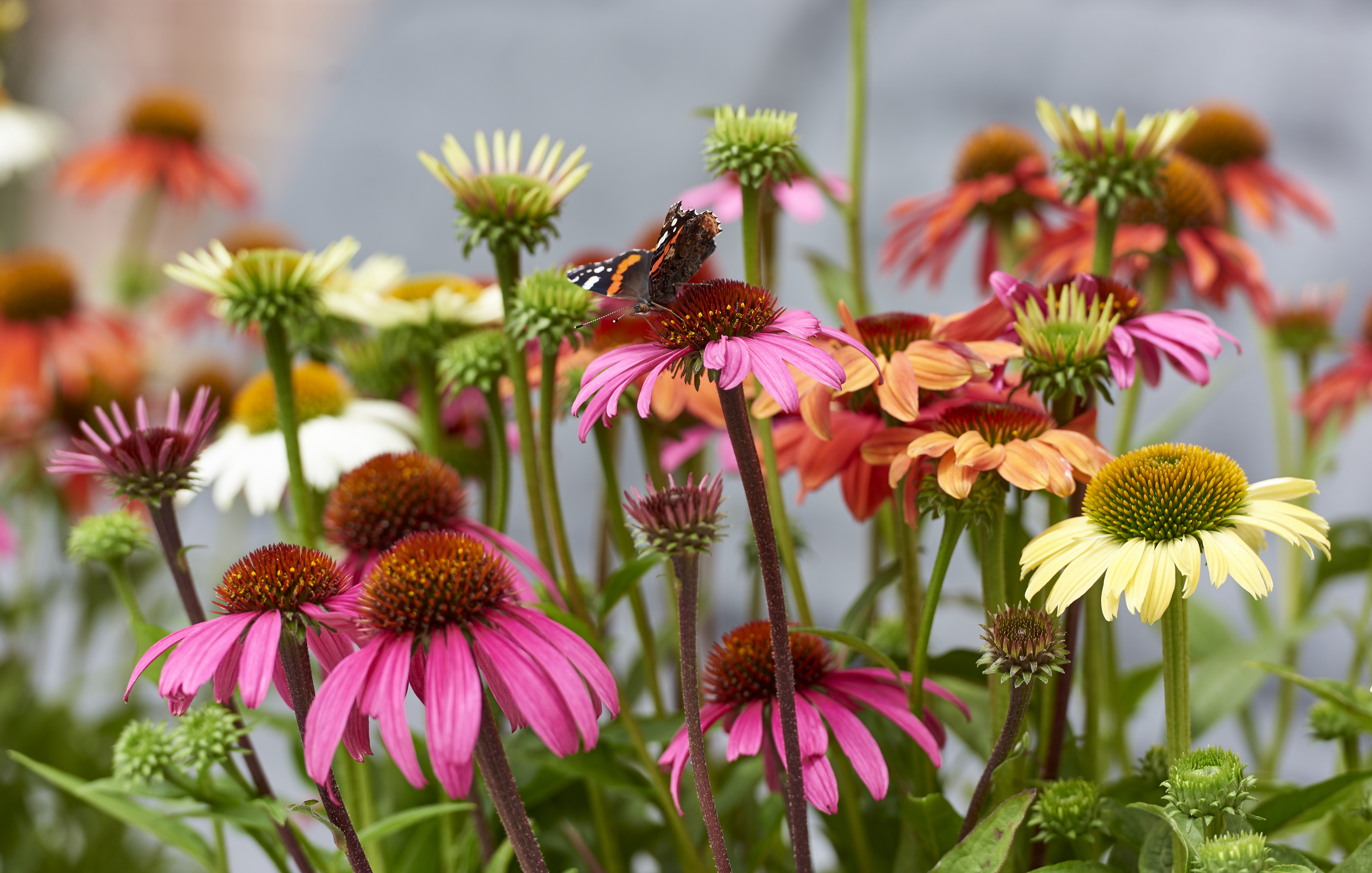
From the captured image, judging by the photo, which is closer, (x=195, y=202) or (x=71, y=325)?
(x=71, y=325)

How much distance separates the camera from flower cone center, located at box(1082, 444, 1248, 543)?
0.30 m

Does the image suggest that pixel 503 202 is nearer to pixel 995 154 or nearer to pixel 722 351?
pixel 722 351

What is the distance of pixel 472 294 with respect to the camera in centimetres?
54

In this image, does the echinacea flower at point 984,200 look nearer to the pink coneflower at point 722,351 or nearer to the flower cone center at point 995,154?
the flower cone center at point 995,154

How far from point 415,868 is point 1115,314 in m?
0.34

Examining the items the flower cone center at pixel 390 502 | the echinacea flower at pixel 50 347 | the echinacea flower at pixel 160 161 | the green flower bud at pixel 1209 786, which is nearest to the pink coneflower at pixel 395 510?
the flower cone center at pixel 390 502

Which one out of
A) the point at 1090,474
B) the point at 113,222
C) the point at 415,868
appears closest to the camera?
the point at 1090,474

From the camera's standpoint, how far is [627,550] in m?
0.45

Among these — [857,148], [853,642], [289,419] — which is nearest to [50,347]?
[289,419]

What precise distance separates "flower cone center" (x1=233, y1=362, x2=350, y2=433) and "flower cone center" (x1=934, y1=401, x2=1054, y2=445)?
1.07 feet

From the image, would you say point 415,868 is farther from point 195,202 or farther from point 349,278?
point 195,202

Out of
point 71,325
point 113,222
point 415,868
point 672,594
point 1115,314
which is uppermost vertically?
point 113,222

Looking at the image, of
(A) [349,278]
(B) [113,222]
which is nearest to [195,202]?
(A) [349,278]

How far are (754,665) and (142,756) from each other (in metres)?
0.20
